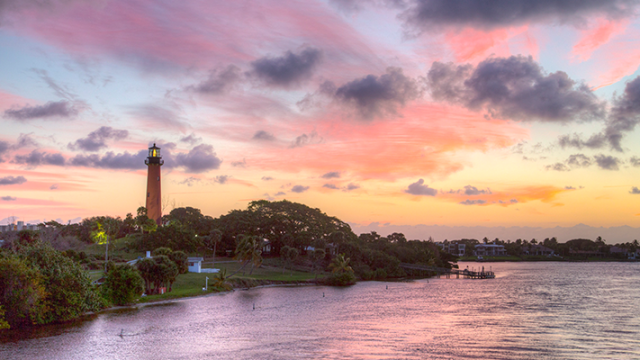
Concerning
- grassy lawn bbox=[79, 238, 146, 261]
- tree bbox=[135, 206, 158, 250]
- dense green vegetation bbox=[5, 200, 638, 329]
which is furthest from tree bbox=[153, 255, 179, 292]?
tree bbox=[135, 206, 158, 250]

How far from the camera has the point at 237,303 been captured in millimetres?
66812

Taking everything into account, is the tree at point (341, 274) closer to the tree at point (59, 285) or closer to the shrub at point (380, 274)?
the shrub at point (380, 274)

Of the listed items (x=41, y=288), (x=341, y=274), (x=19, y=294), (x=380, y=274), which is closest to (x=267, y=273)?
(x=341, y=274)

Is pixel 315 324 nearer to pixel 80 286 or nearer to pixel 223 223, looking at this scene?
pixel 80 286

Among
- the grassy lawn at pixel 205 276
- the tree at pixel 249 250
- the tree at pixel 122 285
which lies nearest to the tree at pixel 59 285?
the tree at pixel 122 285

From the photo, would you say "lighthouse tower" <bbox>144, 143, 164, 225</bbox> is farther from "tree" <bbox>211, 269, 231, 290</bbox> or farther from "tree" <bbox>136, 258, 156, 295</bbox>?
"tree" <bbox>136, 258, 156, 295</bbox>

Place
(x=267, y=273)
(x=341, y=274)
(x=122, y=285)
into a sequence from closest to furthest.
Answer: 1. (x=122, y=285)
2. (x=341, y=274)
3. (x=267, y=273)

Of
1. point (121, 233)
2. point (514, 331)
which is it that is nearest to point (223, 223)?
point (121, 233)

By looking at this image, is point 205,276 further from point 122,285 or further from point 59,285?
point 59,285

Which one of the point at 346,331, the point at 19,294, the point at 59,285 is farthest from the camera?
the point at 59,285

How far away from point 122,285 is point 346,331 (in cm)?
3050

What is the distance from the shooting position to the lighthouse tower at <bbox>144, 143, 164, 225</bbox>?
357 ft

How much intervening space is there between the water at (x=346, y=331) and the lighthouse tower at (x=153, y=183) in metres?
45.8

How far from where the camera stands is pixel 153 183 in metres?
109
